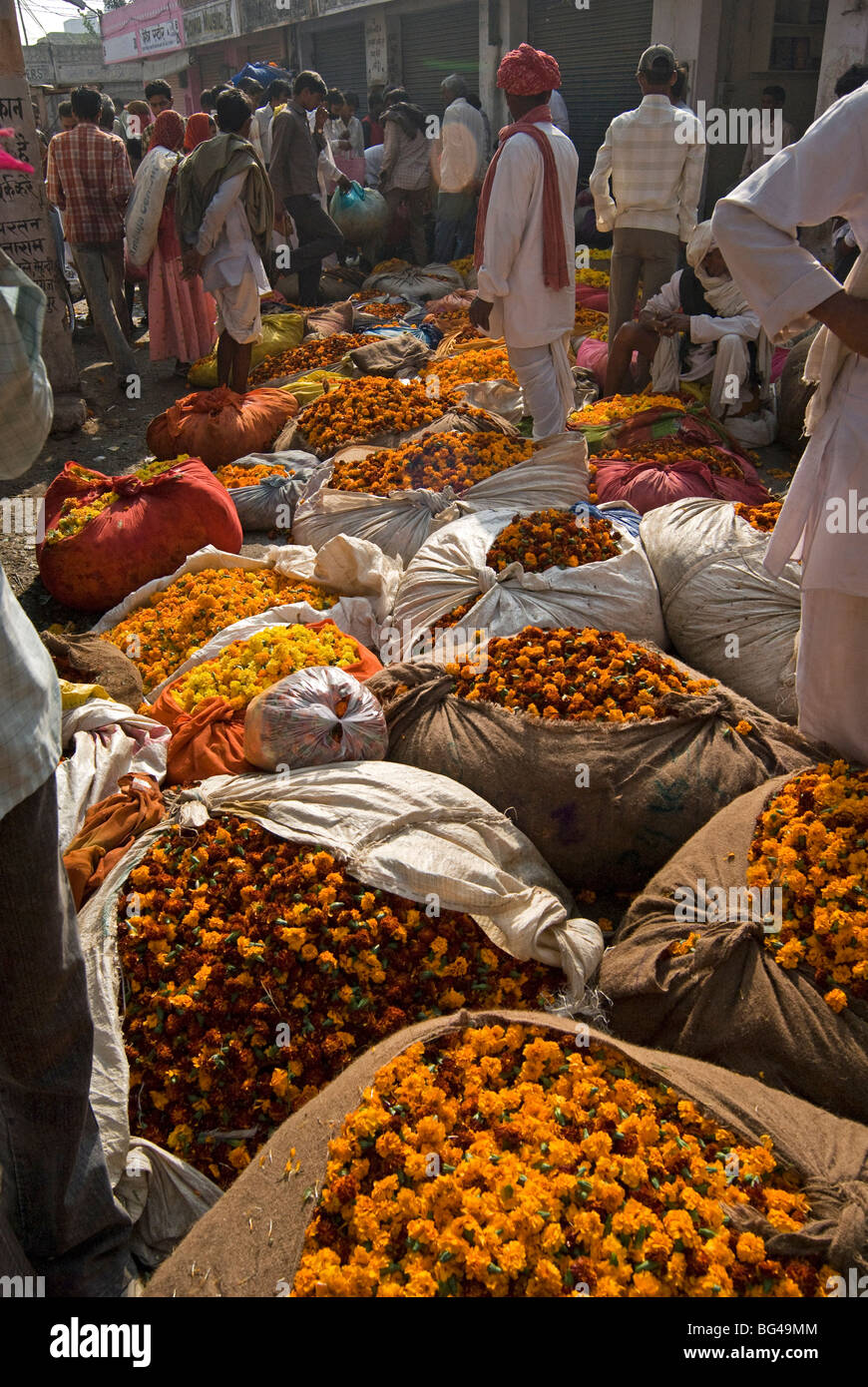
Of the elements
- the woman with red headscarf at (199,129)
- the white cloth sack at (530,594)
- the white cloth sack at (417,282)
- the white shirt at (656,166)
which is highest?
the woman with red headscarf at (199,129)

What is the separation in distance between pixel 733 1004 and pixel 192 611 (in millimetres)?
2535

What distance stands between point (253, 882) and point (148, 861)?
0.91 feet

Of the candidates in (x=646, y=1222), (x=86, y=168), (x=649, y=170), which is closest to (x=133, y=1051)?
(x=646, y=1222)

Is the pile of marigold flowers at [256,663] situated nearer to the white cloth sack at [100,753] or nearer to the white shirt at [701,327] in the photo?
the white cloth sack at [100,753]

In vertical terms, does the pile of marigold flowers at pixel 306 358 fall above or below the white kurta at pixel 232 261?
below

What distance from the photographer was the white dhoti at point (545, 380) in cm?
539

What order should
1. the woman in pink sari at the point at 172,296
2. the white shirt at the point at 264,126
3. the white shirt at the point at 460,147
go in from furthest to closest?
the white shirt at the point at 264,126 → the white shirt at the point at 460,147 → the woman in pink sari at the point at 172,296

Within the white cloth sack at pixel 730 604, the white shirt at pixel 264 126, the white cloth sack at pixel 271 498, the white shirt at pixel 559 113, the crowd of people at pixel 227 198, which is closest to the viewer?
the white cloth sack at pixel 730 604

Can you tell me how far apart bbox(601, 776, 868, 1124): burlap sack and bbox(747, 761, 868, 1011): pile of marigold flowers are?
31 mm

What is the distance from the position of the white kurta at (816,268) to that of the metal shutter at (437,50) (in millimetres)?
14381

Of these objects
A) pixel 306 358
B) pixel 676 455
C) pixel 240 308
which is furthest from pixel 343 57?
pixel 676 455

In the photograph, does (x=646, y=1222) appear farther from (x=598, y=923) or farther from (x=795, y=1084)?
(x=598, y=923)

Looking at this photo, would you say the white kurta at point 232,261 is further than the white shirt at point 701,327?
Yes

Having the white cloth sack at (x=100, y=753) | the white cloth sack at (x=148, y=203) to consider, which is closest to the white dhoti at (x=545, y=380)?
the white cloth sack at (x=100, y=753)
